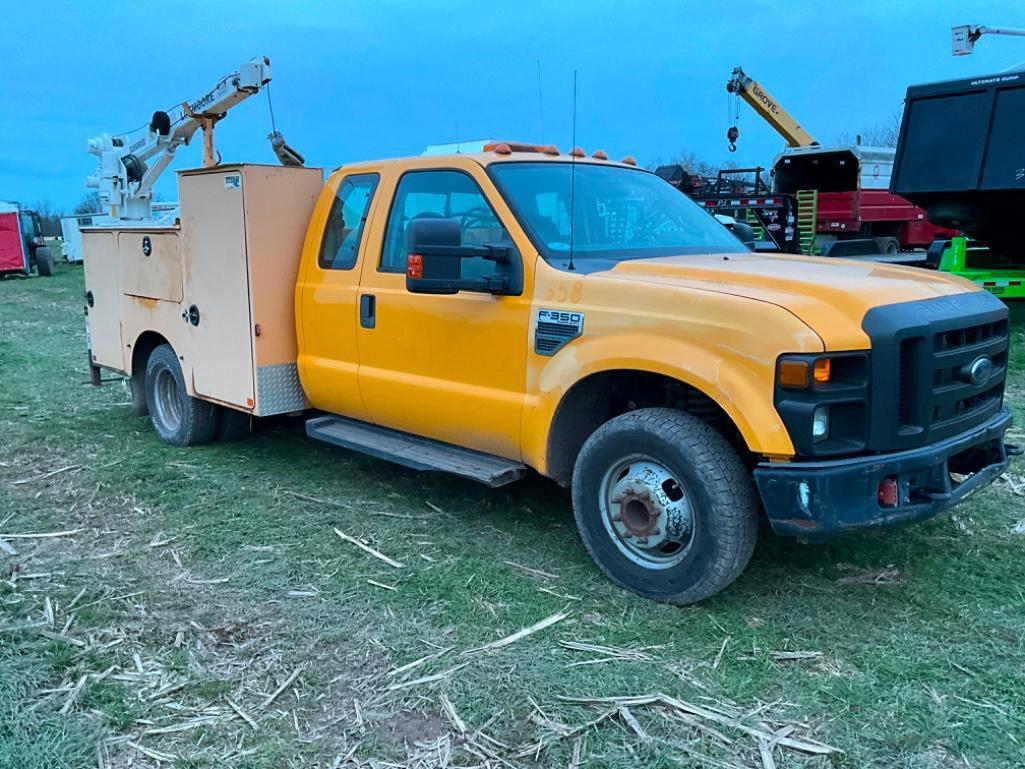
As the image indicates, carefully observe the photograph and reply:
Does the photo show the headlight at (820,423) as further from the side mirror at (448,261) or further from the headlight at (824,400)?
the side mirror at (448,261)

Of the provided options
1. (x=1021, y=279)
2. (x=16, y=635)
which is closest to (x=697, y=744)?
(x=16, y=635)

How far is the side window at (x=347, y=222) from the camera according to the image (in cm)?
543

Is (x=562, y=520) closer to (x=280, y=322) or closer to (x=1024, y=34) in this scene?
(x=280, y=322)

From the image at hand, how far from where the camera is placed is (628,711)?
10.6 feet

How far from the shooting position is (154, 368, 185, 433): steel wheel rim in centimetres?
700

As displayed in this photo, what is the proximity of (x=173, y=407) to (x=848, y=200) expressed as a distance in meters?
18.0

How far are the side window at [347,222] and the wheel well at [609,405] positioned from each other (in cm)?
175

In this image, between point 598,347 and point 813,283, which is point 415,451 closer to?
point 598,347

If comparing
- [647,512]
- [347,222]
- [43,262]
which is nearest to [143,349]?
[347,222]

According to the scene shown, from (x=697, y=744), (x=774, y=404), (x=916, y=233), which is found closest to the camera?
(x=697, y=744)

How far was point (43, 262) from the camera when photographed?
2795 centimetres

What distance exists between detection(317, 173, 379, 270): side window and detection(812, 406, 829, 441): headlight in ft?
9.57

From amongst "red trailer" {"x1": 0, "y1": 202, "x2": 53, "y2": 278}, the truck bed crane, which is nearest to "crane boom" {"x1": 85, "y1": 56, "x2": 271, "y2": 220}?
the truck bed crane

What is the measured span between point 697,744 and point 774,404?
4.26 feet
